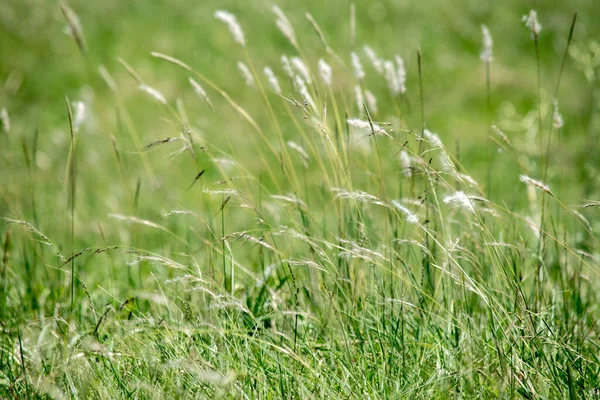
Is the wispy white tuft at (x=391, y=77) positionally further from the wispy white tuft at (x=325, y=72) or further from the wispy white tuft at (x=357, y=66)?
the wispy white tuft at (x=325, y=72)

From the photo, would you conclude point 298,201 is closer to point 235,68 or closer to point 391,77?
point 391,77

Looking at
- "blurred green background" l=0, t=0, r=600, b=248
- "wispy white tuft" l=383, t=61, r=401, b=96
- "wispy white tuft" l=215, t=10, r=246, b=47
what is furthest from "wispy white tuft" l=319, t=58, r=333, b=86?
"blurred green background" l=0, t=0, r=600, b=248

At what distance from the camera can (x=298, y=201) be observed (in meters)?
2.19

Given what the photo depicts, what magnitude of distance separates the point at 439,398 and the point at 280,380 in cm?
48

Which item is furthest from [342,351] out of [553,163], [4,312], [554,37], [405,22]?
[554,37]

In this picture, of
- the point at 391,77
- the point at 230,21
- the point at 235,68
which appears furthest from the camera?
the point at 235,68

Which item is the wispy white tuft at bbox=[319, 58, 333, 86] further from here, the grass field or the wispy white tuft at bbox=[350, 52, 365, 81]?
the wispy white tuft at bbox=[350, 52, 365, 81]

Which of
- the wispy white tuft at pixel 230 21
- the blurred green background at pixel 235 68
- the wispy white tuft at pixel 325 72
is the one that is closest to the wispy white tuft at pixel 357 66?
the wispy white tuft at pixel 325 72

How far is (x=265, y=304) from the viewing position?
2.36m

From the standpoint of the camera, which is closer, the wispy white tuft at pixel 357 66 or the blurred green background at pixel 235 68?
the wispy white tuft at pixel 357 66

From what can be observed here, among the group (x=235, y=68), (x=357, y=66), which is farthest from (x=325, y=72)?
(x=235, y=68)

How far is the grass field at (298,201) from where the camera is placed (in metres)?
1.78

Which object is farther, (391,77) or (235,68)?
(235,68)

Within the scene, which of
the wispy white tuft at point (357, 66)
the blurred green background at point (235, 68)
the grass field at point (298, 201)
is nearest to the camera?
the grass field at point (298, 201)
